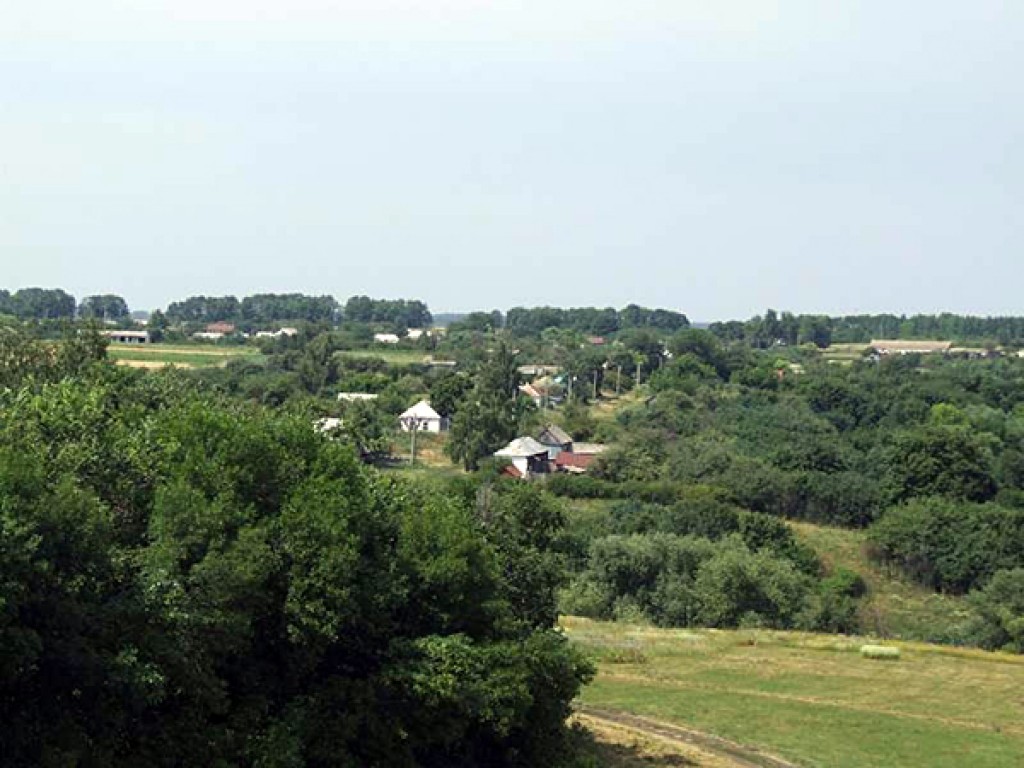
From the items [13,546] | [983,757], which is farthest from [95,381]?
[983,757]

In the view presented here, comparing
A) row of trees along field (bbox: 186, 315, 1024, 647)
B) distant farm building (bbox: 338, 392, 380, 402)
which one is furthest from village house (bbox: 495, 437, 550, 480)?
distant farm building (bbox: 338, 392, 380, 402)

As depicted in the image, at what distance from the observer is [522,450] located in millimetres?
89750

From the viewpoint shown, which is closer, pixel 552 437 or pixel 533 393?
pixel 552 437

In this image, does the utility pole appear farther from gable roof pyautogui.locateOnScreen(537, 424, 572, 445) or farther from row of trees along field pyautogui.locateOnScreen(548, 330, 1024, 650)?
row of trees along field pyautogui.locateOnScreen(548, 330, 1024, 650)

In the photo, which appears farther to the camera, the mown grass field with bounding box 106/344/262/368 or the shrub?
the mown grass field with bounding box 106/344/262/368

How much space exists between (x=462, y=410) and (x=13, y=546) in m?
75.4

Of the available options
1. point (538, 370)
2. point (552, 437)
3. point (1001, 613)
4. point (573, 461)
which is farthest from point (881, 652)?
point (538, 370)

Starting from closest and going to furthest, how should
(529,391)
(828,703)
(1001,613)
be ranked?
(828,703), (1001,613), (529,391)

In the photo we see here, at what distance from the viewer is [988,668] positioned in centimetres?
4084

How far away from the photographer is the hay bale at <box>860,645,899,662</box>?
41.8m

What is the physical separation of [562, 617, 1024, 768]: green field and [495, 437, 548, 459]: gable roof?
4245 centimetres

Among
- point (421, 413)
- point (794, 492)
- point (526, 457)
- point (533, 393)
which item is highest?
point (533, 393)

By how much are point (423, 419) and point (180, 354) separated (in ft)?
173

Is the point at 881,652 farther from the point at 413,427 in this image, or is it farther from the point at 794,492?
the point at 413,427
